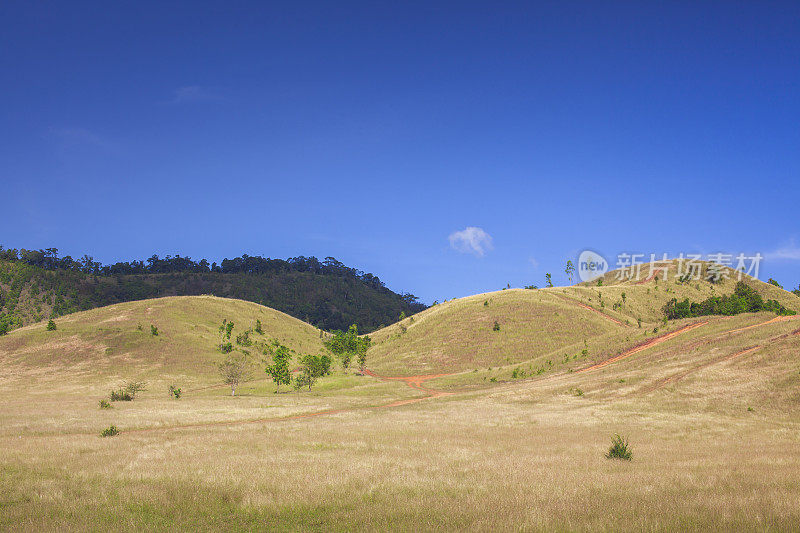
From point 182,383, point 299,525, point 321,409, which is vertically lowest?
point 182,383

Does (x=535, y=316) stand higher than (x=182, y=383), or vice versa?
(x=535, y=316)

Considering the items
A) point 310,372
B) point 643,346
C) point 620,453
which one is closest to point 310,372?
point 310,372

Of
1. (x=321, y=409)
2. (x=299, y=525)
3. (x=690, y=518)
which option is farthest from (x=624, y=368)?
(x=299, y=525)

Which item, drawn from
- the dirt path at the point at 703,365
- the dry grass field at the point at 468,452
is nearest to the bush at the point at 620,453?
the dry grass field at the point at 468,452

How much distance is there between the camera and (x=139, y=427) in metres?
32.7

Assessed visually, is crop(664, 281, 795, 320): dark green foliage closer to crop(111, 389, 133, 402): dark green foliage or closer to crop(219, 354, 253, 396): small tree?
crop(219, 354, 253, 396): small tree

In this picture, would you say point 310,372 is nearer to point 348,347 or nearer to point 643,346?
point 348,347

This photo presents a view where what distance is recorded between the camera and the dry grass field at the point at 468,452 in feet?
37.6

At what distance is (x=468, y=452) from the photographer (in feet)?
70.4

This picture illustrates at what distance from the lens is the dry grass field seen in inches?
451

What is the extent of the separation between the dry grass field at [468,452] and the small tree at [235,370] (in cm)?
438

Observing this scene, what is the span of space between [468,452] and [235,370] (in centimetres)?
5534

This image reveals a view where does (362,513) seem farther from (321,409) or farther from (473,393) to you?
(473,393)

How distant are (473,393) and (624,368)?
18.5 metres
